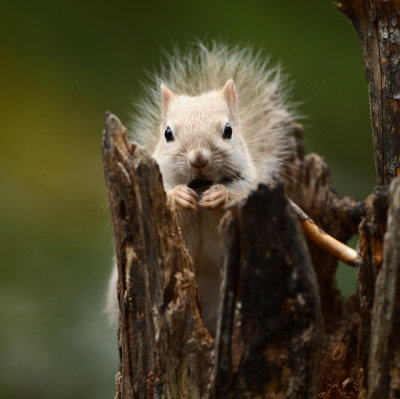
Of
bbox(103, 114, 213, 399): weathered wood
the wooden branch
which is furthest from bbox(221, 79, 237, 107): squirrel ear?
bbox(103, 114, 213, 399): weathered wood

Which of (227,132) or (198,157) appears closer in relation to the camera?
(198,157)

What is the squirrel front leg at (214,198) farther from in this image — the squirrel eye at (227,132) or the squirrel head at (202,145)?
the squirrel eye at (227,132)

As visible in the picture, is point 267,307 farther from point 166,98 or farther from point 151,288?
point 166,98

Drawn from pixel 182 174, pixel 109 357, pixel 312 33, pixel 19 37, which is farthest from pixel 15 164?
pixel 312 33

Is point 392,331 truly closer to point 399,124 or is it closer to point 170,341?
point 170,341

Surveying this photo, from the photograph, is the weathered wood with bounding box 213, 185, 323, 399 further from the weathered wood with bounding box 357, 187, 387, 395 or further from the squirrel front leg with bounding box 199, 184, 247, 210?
the squirrel front leg with bounding box 199, 184, 247, 210

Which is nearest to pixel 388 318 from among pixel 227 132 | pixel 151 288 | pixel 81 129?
pixel 151 288

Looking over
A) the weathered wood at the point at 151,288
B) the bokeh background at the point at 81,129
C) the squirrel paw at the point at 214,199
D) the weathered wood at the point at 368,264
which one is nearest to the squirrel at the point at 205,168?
the squirrel paw at the point at 214,199
